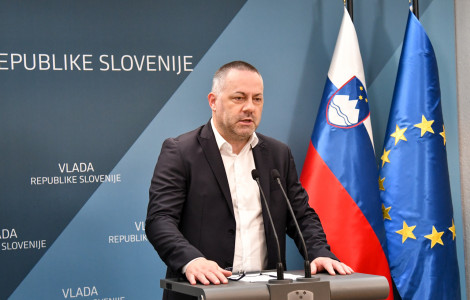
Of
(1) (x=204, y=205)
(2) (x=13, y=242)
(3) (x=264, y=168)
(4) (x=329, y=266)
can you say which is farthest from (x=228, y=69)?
(2) (x=13, y=242)

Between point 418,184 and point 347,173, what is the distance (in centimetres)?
44

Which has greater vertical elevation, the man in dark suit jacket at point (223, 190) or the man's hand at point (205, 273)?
the man in dark suit jacket at point (223, 190)

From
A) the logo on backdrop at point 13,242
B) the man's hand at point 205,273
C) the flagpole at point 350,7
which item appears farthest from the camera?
the flagpole at point 350,7

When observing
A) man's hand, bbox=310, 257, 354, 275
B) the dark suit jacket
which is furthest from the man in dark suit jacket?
man's hand, bbox=310, 257, 354, 275

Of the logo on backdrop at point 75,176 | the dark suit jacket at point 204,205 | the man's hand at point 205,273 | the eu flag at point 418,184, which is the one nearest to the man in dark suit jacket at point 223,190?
the dark suit jacket at point 204,205

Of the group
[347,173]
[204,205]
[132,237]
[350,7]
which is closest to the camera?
[204,205]

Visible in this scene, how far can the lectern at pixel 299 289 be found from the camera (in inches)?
71.9

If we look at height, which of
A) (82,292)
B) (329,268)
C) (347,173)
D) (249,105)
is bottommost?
(82,292)

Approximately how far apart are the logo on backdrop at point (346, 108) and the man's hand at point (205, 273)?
194cm

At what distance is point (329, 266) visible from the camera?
7.29ft

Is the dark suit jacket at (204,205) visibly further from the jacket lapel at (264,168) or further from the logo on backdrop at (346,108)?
the logo on backdrop at (346,108)

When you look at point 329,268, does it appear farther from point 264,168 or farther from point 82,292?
point 82,292

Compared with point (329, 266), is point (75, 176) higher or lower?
higher

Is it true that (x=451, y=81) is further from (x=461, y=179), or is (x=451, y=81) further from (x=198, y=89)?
(x=198, y=89)
